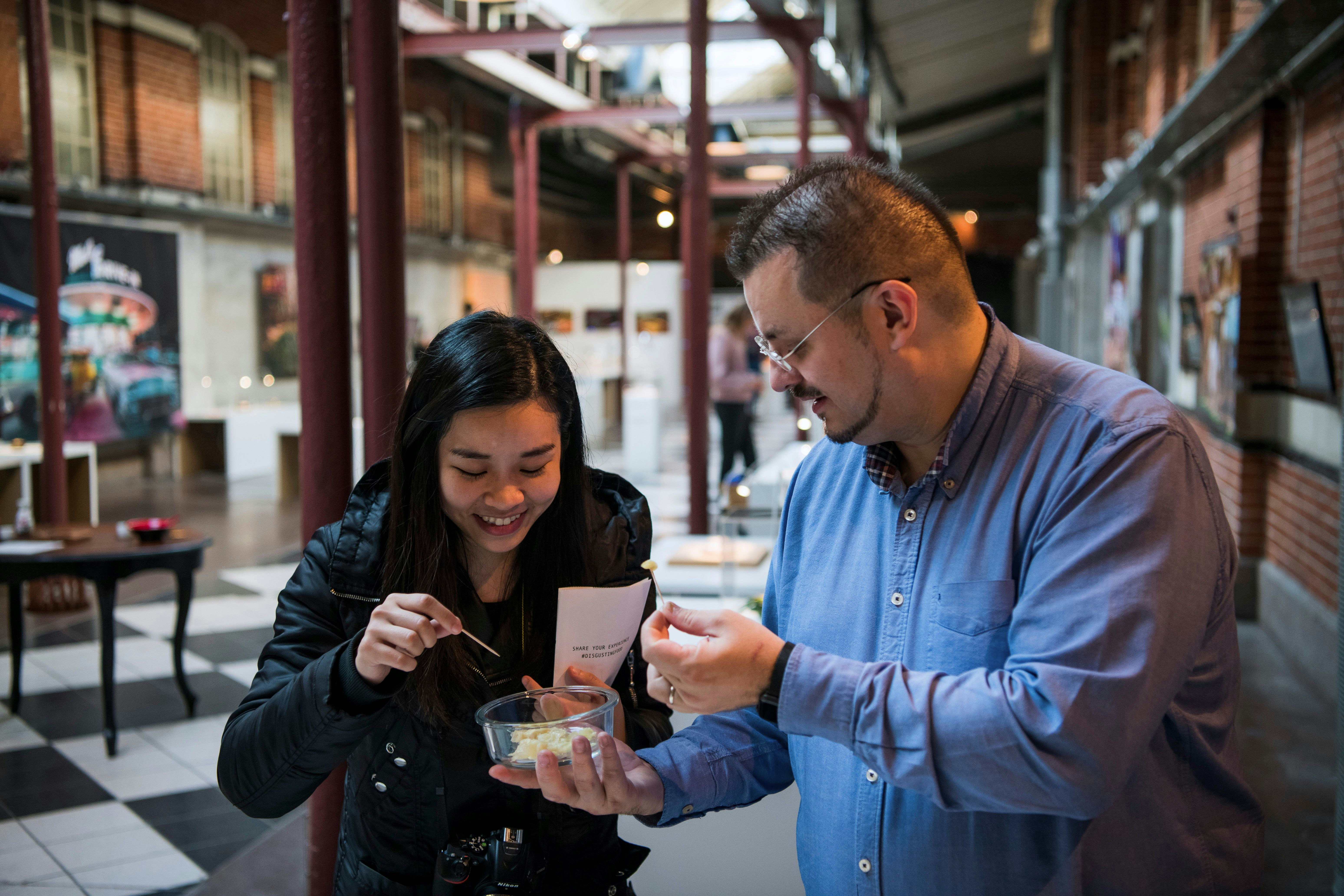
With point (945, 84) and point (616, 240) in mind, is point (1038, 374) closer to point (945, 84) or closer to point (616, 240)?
point (945, 84)

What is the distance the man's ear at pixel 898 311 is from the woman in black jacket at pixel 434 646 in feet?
1.91

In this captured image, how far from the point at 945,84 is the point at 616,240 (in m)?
10.6

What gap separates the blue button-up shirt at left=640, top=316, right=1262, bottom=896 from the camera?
3.48 feet

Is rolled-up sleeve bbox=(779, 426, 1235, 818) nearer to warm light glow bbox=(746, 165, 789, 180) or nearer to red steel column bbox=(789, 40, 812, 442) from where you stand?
red steel column bbox=(789, 40, 812, 442)

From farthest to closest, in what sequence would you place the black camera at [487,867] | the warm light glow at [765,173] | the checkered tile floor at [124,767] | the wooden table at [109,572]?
1. the warm light glow at [765,173]
2. the wooden table at [109,572]
3. the checkered tile floor at [124,767]
4. the black camera at [487,867]

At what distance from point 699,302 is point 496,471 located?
519 centimetres

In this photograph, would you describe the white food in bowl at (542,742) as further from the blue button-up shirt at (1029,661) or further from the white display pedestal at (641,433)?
the white display pedestal at (641,433)

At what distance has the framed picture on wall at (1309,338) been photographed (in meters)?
5.18

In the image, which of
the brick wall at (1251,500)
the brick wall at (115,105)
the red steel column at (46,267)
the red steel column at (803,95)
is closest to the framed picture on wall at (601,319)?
the brick wall at (115,105)

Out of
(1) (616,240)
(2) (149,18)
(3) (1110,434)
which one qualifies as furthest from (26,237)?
(1) (616,240)

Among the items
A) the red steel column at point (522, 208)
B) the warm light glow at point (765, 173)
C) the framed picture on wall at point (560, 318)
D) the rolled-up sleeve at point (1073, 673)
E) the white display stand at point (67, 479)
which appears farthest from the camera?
the framed picture on wall at point (560, 318)

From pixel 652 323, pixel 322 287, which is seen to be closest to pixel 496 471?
pixel 322 287

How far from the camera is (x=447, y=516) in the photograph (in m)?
1.64

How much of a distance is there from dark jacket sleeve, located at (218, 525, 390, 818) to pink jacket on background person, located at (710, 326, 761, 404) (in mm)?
8143
